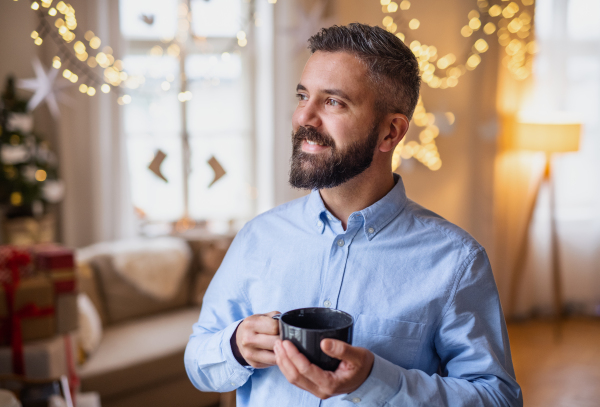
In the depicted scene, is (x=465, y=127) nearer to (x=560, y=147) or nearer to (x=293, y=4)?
A: (x=560, y=147)

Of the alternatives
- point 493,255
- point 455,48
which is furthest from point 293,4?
point 493,255

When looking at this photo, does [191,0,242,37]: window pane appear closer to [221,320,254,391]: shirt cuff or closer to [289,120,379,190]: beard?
[289,120,379,190]: beard

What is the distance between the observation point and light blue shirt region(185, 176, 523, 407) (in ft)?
3.00

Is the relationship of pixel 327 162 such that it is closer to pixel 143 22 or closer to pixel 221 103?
pixel 143 22

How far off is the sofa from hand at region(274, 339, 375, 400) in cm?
188

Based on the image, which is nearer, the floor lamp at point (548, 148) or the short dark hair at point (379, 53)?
the short dark hair at point (379, 53)

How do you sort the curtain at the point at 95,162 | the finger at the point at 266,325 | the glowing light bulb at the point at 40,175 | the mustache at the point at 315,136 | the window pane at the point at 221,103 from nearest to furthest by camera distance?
the finger at the point at 266,325
the mustache at the point at 315,136
the glowing light bulb at the point at 40,175
the curtain at the point at 95,162
the window pane at the point at 221,103

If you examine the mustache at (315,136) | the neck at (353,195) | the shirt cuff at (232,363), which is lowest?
the shirt cuff at (232,363)

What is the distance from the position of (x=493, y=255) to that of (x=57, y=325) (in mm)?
3243

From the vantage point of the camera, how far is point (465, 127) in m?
4.21

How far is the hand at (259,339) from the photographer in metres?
0.83

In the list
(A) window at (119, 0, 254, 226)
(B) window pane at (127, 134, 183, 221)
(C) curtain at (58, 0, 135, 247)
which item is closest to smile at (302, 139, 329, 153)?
(A) window at (119, 0, 254, 226)

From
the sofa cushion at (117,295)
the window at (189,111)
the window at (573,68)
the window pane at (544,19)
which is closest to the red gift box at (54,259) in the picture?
the sofa cushion at (117,295)

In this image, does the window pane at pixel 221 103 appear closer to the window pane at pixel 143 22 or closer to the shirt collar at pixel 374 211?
the window pane at pixel 143 22
